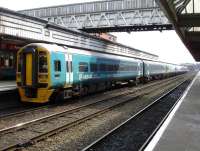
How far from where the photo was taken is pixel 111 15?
45.8 metres

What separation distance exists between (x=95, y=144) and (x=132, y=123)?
3.92m

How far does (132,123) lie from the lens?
41.7ft

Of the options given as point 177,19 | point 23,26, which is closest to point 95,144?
point 23,26

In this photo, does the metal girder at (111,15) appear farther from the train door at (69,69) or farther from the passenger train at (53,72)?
the train door at (69,69)

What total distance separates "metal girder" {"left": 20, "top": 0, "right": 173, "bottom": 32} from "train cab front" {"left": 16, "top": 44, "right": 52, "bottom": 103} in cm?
2759

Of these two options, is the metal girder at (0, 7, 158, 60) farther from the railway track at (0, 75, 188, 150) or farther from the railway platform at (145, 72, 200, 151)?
the railway platform at (145, 72, 200, 151)

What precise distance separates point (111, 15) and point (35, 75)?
3110cm

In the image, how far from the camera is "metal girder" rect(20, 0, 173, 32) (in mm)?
42719

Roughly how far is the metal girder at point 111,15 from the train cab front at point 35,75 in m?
27.6

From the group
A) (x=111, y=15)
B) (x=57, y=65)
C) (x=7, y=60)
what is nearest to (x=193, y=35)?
(x=111, y=15)

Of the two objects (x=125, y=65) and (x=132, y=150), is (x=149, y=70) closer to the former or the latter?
(x=125, y=65)

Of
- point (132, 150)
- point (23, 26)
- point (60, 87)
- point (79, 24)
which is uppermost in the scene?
point (79, 24)

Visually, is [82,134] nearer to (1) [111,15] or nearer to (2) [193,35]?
(2) [193,35]

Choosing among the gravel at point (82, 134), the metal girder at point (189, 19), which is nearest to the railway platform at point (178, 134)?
the gravel at point (82, 134)
